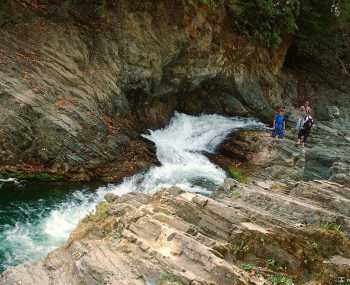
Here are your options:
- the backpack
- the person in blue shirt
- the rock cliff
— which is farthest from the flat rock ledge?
the person in blue shirt

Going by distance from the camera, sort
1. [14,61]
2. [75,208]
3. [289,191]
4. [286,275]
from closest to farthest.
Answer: [286,275] < [289,191] < [75,208] < [14,61]

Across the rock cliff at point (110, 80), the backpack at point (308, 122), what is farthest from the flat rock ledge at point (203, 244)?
the backpack at point (308, 122)

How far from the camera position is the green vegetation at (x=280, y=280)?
7.93 meters

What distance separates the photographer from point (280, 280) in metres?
7.98

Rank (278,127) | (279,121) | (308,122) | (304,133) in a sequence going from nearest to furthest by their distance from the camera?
(308,122) < (304,133) < (279,121) < (278,127)

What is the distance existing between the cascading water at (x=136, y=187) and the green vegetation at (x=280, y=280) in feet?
18.1

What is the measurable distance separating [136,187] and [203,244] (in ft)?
22.8

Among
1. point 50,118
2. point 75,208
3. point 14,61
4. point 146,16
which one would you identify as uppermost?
point 146,16

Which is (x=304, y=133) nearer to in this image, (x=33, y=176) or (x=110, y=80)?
(x=110, y=80)

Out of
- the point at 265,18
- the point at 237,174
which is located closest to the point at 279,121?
the point at 237,174

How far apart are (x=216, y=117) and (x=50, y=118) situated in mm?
10540

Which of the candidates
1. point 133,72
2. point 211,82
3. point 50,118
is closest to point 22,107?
point 50,118

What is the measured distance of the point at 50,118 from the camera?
1420 centimetres

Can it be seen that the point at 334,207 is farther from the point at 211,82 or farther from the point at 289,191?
the point at 211,82
